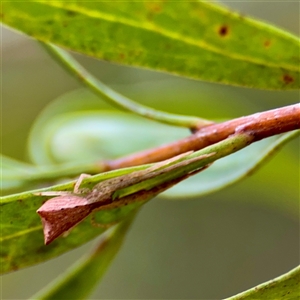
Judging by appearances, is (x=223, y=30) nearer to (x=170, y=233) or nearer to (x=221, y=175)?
(x=221, y=175)

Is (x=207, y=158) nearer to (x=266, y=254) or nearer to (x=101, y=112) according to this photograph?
(x=101, y=112)

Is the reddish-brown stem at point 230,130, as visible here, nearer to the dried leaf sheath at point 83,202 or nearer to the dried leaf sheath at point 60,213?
the dried leaf sheath at point 83,202

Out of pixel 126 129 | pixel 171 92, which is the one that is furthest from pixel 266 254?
pixel 126 129

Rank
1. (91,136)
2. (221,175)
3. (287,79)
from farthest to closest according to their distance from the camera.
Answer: (91,136) < (221,175) < (287,79)

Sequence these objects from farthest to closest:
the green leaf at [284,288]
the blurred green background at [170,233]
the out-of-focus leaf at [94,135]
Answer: the blurred green background at [170,233] → the out-of-focus leaf at [94,135] → the green leaf at [284,288]

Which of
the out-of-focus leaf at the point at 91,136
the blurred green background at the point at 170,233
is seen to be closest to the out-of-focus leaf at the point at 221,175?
the out-of-focus leaf at the point at 91,136

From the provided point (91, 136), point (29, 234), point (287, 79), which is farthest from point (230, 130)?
point (91, 136)
